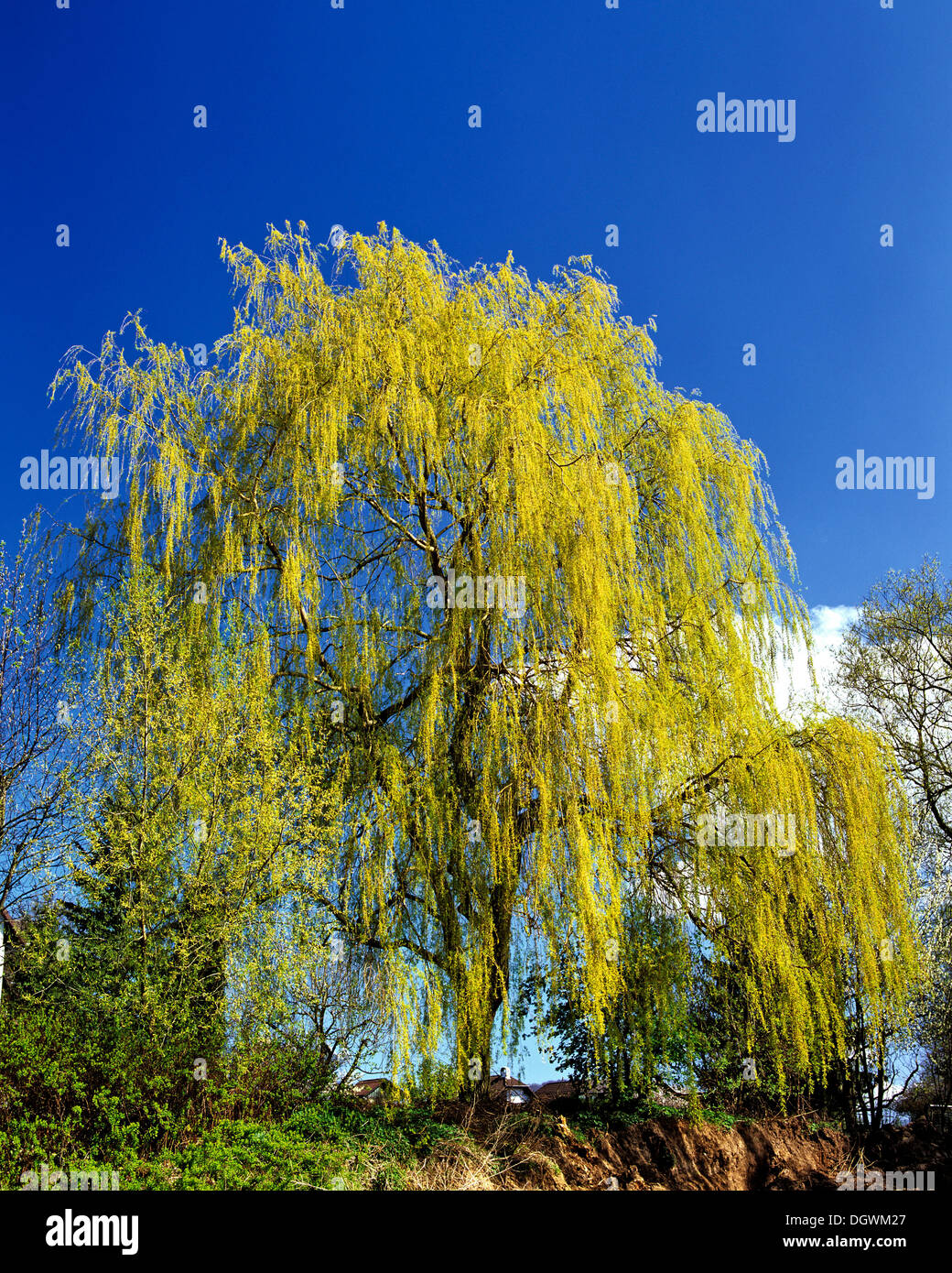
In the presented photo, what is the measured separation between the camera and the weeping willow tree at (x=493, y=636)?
A: 8.19 m

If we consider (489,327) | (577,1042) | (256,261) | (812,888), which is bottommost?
(577,1042)

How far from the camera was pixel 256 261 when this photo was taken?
32.6ft

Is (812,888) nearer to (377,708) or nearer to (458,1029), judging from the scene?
A: (458,1029)

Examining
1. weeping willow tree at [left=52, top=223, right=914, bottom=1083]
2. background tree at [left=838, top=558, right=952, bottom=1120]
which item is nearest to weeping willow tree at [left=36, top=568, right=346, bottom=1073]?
weeping willow tree at [left=52, top=223, right=914, bottom=1083]

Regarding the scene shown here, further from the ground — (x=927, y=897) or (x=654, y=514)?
(x=654, y=514)

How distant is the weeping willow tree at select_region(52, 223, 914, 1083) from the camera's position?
8188 millimetres

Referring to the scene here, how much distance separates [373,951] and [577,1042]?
3.27m

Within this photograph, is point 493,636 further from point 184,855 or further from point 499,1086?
point 499,1086

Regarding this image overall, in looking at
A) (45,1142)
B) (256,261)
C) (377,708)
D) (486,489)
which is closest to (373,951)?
(377,708)

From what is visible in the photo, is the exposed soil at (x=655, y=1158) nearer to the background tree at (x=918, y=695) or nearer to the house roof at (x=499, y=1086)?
the house roof at (x=499, y=1086)

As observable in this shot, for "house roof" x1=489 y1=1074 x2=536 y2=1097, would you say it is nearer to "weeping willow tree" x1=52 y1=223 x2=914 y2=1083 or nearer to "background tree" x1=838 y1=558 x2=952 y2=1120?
"weeping willow tree" x1=52 y1=223 x2=914 y2=1083

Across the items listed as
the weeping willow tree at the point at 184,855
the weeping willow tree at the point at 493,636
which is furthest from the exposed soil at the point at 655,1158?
the weeping willow tree at the point at 184,855
